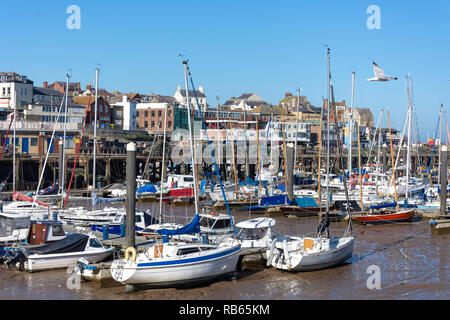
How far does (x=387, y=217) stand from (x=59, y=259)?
2525cm

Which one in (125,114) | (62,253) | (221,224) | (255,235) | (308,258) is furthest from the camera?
(125,114)

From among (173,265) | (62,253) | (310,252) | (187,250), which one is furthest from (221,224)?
(173,265)

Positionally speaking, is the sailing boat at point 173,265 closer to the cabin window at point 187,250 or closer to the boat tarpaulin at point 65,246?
the cabin window at point 187,250

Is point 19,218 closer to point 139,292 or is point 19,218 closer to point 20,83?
point 139,292

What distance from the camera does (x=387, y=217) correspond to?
1697 inches

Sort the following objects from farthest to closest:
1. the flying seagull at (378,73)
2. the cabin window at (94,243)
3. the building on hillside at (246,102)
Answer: the building on hillside at (246,102)
the flying seagull at (378,73)
the cabin window at (94,243)

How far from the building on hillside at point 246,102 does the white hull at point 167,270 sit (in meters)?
108

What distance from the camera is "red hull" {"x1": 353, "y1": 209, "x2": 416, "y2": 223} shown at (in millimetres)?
42659

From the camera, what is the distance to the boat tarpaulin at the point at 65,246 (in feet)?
87.9

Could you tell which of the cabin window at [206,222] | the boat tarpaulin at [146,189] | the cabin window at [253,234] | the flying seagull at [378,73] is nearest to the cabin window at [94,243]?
the cabin window at [253,234]

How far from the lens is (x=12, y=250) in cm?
2756

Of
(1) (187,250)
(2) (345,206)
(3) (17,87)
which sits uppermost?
(3) (17,87)

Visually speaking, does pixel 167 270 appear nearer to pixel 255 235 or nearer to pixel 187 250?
pixel 187 250

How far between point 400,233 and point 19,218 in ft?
79.2
